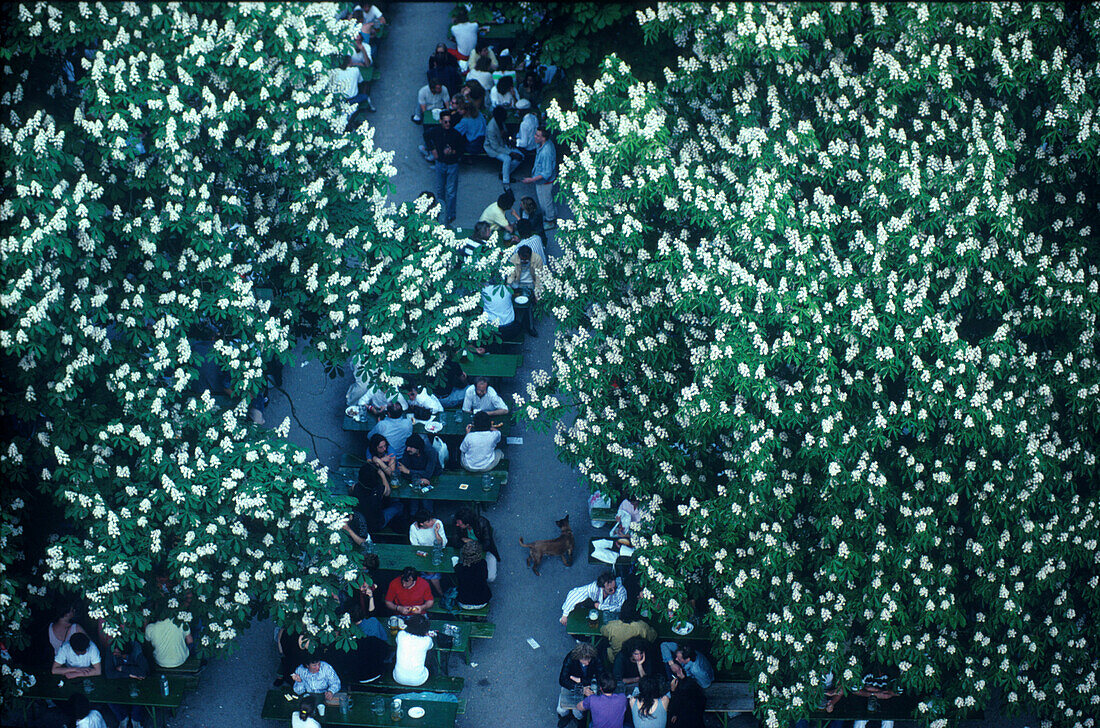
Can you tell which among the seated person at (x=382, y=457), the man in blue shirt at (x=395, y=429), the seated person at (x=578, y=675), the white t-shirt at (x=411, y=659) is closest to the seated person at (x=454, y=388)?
the man in blue shirt at (x=395, y=429)

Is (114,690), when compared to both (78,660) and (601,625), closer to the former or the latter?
(78,660)

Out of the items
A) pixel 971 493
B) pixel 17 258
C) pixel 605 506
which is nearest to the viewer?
pixel 17 258

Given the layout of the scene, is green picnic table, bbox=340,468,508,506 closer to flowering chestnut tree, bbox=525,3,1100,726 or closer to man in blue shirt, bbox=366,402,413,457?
man in blue shirt, bbox=366,402,413,457

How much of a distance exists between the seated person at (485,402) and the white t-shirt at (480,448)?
2.29ft

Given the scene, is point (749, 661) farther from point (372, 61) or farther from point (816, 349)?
point (372, 61)

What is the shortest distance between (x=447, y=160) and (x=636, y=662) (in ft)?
36.3

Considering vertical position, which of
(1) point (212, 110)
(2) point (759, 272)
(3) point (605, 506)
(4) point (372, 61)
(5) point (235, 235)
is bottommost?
(3) point (605, 506)

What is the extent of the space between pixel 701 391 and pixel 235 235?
6.53 metres

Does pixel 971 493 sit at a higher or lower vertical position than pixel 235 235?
lower

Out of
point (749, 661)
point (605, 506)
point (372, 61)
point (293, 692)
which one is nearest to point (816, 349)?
point (749, 661)

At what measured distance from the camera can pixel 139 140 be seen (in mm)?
13953

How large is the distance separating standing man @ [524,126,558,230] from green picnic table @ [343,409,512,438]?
4592 mm

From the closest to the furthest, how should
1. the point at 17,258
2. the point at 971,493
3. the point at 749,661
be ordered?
the point at 17,258 → the point at 971,493 → the point at 749,661

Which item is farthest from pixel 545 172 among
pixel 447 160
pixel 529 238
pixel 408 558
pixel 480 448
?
pixel 408 558
